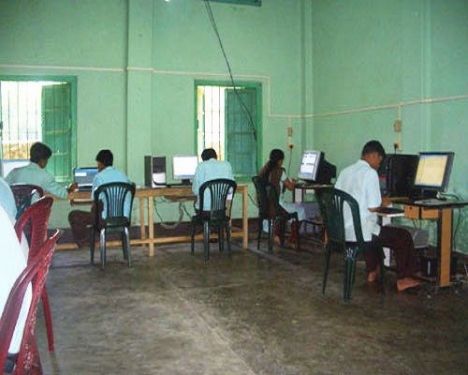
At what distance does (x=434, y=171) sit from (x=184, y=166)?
3205 millimetres

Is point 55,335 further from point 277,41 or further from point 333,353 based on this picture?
point 277,41

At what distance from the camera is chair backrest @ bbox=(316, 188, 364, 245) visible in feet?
13.0

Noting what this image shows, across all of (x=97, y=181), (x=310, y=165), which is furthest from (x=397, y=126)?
(x=97, y=181)

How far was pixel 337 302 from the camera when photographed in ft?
13.4

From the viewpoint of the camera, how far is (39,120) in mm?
6730

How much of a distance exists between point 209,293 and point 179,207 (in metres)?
3.04

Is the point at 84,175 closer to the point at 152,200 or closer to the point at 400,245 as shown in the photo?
the point at 152,200

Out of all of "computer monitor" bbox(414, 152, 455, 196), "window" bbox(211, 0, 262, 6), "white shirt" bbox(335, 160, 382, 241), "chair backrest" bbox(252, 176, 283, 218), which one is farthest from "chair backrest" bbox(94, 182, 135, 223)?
"window" bbox(211, 0, 262, 6)

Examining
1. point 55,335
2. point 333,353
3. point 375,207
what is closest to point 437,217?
point 375,207

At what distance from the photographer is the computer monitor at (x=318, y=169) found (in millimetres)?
6629

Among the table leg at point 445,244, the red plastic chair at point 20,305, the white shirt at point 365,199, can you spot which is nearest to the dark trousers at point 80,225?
the white shirt at point 365,199

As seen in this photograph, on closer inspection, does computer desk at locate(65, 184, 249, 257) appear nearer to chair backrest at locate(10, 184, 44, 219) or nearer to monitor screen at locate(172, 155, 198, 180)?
monitor screen at locate(172, 155, 198, 180)

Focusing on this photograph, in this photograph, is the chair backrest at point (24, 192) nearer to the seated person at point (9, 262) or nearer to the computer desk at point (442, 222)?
the seated person at point (9, 262)

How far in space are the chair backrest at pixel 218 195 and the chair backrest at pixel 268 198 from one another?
14.2 inches
